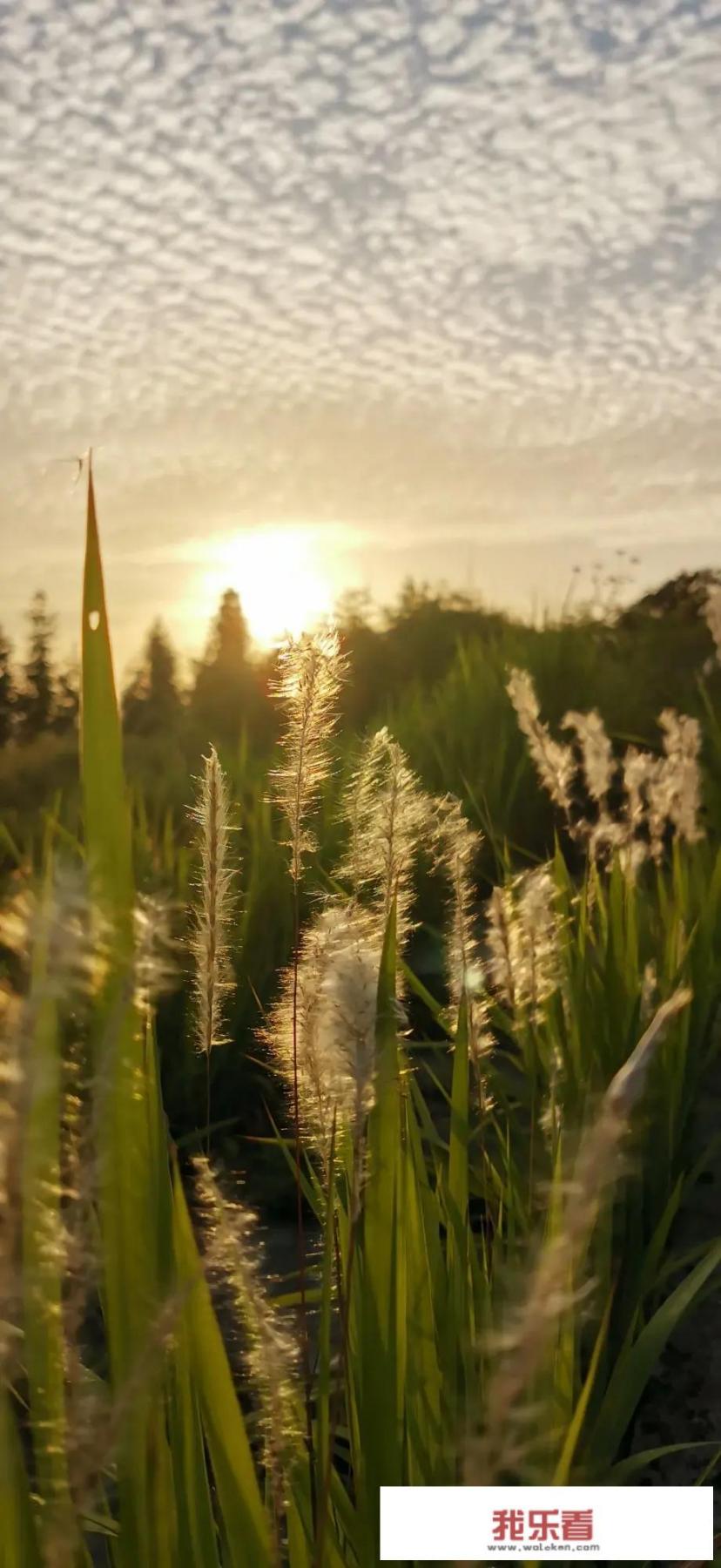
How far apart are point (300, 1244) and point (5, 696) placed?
34.1ft

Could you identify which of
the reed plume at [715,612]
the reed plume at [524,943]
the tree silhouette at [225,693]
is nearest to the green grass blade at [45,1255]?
the reed plume at [524,943]

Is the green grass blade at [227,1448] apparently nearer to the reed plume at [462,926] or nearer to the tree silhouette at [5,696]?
the reed plume at [462,926]

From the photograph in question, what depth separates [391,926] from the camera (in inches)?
43.1

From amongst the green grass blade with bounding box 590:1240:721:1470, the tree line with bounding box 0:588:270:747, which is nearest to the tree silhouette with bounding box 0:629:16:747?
the tree line with bounding box 0:588:270:747

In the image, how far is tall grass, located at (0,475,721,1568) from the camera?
2.01ft

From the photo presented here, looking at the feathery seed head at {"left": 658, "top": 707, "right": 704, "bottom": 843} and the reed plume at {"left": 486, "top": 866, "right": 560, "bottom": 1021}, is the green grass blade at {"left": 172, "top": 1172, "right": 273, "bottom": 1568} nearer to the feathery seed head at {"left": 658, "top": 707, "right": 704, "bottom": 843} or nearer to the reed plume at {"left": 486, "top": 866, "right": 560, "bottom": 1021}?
the reed plume at {"left": 486, "top": 866, "right": 560, "bottom": 1021}

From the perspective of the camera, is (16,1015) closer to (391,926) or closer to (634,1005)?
(391,926)

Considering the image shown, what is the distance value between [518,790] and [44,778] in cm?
262

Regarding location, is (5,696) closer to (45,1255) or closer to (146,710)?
(146,710)

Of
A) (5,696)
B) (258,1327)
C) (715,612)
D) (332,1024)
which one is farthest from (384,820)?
(5,696)

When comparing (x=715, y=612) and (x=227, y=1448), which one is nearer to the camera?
(x=227, y=1448)
